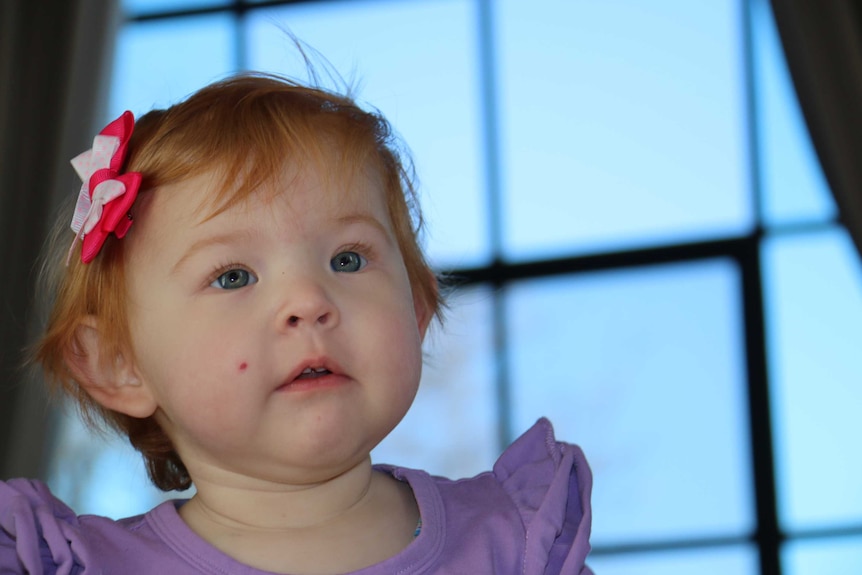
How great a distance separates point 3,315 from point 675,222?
5.44 ft

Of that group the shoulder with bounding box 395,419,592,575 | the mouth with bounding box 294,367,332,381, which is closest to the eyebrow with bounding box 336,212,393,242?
the mouth with bounding box 294,367,332,381

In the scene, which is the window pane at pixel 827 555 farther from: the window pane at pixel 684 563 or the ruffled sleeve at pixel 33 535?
the ruffled sleeve at pixel 33 535

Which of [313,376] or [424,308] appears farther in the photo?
[424,308]

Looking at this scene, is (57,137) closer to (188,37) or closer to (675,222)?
(188,37)

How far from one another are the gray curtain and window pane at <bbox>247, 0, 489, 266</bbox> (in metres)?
0.49

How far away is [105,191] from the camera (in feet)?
3.56

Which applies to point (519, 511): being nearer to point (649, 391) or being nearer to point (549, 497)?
point (549, 497)

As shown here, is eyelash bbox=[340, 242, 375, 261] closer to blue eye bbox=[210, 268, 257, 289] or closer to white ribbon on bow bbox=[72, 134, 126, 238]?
blue eye bbox=[210, 268, 257, 289]

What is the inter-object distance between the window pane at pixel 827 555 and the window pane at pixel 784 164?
31.1 inches

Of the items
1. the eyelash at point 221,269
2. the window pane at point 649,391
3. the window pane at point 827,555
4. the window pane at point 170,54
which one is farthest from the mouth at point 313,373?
the window pane at point 170,54

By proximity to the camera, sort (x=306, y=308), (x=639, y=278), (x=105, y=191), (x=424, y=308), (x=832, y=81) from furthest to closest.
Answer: (x=639, y=278), (x=832, y=81), (x=424, y=308), (x=105, y=191), (x=306, y=308)

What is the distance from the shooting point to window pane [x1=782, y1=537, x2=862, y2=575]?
9.36 feet

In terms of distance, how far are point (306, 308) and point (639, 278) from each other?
2106 millimetres

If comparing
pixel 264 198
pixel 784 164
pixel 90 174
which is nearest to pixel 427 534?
pixel 264 198
